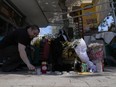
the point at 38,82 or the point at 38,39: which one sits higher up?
the point at 38,39

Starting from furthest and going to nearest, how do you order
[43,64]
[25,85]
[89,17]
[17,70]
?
[89,17] < [17,70] < [43,64] < [25,85]

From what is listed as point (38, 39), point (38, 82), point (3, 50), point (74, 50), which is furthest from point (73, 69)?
point (38, 82)

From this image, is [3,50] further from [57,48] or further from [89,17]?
[89,17]

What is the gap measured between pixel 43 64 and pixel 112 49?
121 inches

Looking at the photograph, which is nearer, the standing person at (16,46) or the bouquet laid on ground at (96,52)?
the standing person at (16,46)

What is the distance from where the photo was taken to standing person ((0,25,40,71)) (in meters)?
8.31

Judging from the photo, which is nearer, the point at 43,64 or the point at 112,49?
the point at 43,64

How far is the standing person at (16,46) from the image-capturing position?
8315 mm

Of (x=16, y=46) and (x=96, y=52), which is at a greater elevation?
(x=16, y=46)

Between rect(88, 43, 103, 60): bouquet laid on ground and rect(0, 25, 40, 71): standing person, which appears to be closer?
rect(0, 25, 40, 71): standing person

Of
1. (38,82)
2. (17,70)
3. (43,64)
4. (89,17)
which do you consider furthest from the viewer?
(89,17)

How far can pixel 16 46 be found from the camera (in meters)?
8.76

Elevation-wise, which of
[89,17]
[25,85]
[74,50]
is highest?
[89,17]

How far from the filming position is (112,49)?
10695 millimetres
